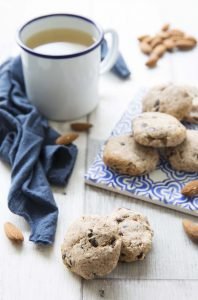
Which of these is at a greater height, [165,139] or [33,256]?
[165,139]

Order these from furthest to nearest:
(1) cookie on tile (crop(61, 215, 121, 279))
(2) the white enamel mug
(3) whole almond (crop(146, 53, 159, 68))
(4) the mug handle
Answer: (3) whole almond (crop(146, 53, 159, 68))
(4) the mug handle
(2) the white enamel mug
(1) cookie on tile (crop(61, 215, 121, 279))

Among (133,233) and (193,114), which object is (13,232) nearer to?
(133,233)

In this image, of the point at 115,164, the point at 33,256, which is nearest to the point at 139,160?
the point at 115,164

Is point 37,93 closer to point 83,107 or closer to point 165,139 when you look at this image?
point 83,107

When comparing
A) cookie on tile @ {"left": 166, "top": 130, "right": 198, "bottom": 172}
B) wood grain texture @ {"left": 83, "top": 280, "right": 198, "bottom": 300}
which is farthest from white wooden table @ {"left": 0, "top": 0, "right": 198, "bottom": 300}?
cookie on tile @ {"left": 166, "top": 130, "right": 198, "bottom": 172}

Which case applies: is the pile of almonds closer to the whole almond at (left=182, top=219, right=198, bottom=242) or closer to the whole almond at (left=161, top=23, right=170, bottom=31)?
the whole almond at (left=161, top=23, right=170, bottom=31)

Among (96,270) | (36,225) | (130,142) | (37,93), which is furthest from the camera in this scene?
(37,93)
